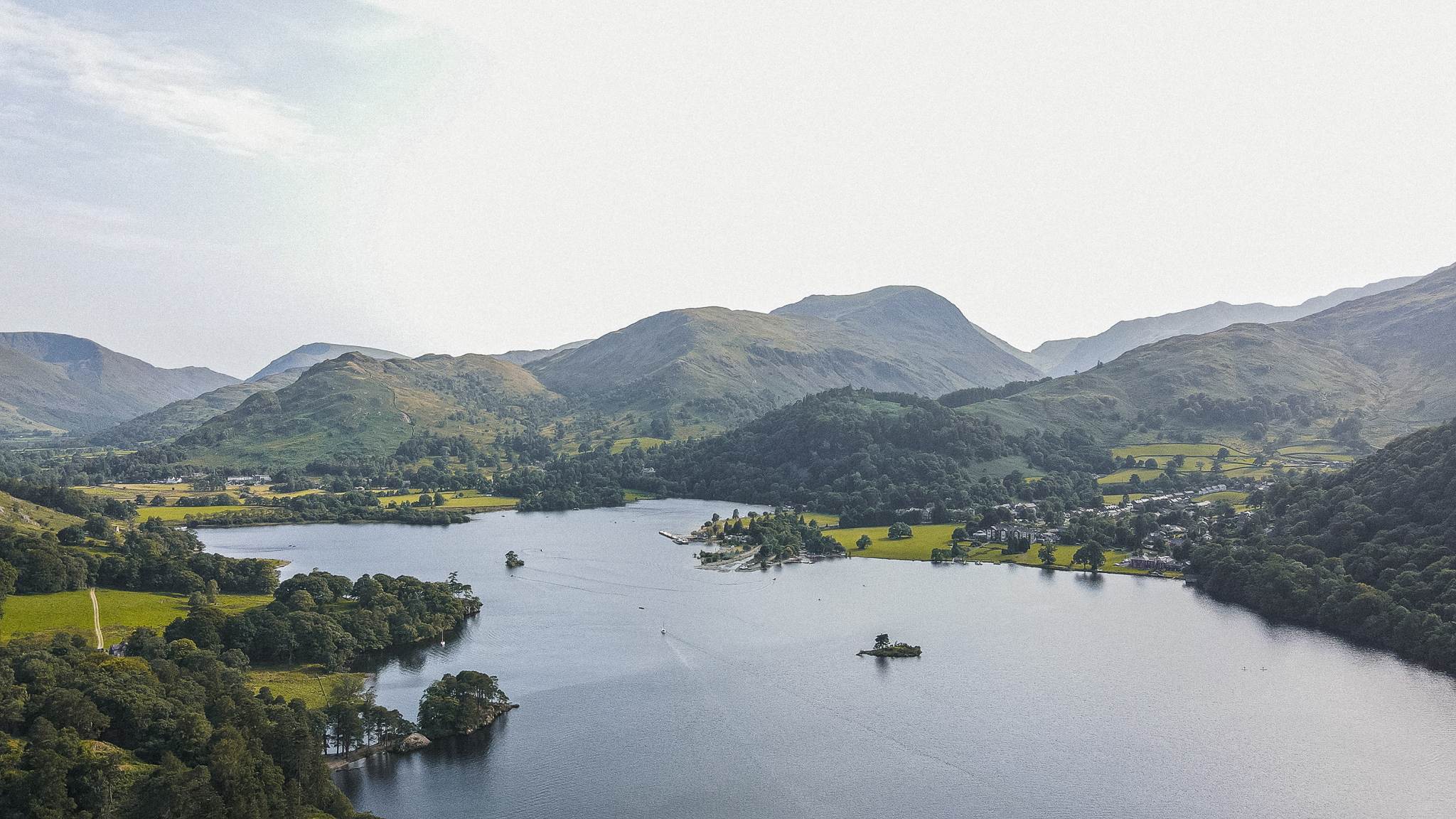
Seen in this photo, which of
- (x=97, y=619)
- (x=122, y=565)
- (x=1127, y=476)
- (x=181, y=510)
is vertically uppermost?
(x=1127, y=476)

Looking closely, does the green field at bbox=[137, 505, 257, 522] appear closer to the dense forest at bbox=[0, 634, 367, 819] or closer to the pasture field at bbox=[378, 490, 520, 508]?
the pasture field at bbox=[378, 490, 520, 508]

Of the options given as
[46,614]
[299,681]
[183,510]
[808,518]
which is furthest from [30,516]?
[808,518]

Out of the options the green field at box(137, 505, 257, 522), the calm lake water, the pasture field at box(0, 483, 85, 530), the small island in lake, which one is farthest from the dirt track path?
the green field at box(137, 505, 257, 522)

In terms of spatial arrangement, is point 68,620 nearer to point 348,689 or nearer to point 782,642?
point 348,689

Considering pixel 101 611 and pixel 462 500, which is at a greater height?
pixel 462 500

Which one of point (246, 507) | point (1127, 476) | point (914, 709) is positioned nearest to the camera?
point (914, 709)

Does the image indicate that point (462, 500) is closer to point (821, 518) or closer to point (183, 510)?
point (183, 510)
